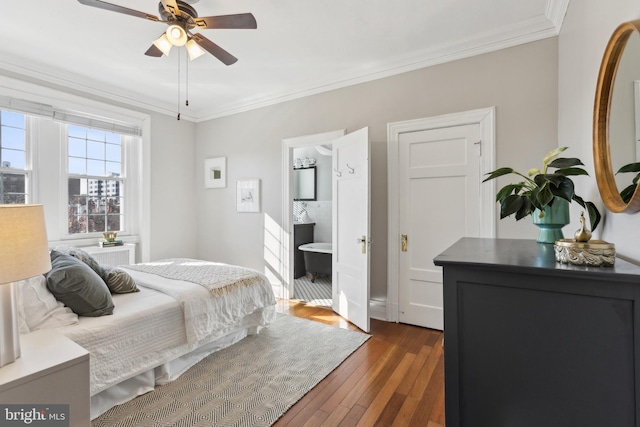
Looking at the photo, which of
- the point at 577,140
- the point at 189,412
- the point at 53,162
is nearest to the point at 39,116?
the point at 53,162

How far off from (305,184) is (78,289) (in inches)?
176

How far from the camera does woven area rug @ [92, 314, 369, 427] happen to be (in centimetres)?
175

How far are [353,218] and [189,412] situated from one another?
212 cm

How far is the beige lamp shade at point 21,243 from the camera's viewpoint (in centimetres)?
107

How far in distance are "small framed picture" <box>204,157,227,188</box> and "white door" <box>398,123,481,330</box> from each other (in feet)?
8.99

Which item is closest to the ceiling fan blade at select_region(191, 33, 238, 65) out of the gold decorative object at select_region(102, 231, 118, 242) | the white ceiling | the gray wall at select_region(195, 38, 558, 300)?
the white ceiling

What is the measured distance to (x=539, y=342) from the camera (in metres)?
0.91

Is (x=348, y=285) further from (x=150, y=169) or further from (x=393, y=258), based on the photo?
(x=150, y=169)

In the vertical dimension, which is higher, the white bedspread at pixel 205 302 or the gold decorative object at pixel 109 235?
the gold decorative object at pixel 109 235

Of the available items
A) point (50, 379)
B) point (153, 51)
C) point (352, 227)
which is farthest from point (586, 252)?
point (153, 51)

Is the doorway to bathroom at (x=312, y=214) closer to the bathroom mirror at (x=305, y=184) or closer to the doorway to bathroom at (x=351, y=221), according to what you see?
the bathroom mirror at (x=305, y=184)

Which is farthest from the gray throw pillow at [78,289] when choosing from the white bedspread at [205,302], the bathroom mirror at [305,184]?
the bathroom mirror at [305,184]

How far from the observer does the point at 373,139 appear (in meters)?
3.31

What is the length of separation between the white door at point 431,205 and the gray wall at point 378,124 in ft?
0.68
